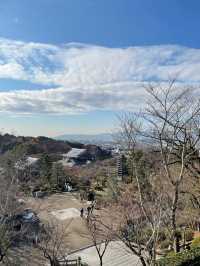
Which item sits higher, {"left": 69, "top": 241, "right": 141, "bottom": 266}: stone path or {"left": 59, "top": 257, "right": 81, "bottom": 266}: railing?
{"left": 59, "top": 257, "right": 81, "bottom": 266}: railing

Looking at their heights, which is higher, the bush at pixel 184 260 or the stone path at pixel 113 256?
the bush at pixel 184 260

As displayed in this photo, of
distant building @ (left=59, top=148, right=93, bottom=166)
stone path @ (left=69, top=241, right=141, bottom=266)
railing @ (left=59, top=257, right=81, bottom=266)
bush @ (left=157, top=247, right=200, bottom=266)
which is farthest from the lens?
distant building @ (left=59, top=148, right=93, bottom=166)

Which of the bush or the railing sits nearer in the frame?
the bush

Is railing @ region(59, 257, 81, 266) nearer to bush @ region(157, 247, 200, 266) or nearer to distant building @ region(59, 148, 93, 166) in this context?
bush @ region(157, 247, 200, 266)

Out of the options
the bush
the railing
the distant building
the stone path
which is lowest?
the stone path

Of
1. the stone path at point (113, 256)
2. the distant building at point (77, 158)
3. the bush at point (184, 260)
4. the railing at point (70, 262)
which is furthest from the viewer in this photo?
the distant building at point (77, 158)

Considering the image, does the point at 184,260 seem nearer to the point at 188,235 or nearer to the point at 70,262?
the point at 70,262

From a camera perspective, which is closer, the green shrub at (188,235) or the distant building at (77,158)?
the green shrub at (188,235)

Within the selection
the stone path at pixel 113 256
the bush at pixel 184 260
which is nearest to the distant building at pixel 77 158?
the stone path at pixel 113 256

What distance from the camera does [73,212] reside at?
71.2 feet

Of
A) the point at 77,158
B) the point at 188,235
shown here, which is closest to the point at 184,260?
the point at 188,235

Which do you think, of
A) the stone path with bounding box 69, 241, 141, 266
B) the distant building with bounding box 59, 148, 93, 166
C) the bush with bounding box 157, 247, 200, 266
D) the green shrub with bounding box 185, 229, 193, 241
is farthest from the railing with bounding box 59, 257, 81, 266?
the distant building with bounding box 59, 148, 93, 166

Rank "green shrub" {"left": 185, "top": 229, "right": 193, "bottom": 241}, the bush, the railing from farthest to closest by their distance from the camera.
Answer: "green shrub" {"left": 185, "top": 229, "right": 193, "bottom": 241}, the railing, the bush

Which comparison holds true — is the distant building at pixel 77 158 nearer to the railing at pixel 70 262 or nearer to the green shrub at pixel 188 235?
the green shrub at pixel 188 235
